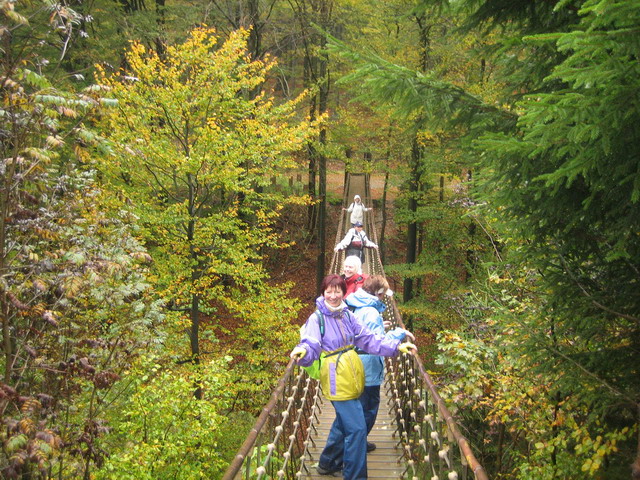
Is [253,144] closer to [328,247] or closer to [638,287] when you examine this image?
[638,287]

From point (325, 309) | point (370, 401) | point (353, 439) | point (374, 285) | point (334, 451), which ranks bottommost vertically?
point (334, 451)

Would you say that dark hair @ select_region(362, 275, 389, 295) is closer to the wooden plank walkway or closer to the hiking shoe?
the wooden plank walkway

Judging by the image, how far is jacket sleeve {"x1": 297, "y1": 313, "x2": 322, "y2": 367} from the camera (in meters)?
2.79

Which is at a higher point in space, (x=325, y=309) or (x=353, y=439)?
(x=325, y=309)

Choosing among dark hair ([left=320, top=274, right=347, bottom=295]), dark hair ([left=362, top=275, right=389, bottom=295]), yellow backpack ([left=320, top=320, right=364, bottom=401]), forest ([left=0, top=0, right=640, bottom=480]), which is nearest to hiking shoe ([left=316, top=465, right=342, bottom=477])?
yellow backpack ([left=320, top=320, right=364, bottom=401])

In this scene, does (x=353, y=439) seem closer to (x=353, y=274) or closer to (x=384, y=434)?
(x=384, y=434)

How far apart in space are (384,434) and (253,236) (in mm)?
5163

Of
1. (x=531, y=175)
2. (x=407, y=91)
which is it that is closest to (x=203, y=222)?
(x=407, y=91)

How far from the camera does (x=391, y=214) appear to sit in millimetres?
20562

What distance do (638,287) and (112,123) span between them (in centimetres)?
685

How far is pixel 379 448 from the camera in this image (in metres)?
3.66

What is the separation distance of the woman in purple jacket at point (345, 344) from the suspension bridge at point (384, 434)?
308mm

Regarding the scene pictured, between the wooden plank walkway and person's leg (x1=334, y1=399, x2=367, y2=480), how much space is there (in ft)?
1.20

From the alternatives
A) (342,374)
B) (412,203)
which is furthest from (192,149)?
(412,203)
